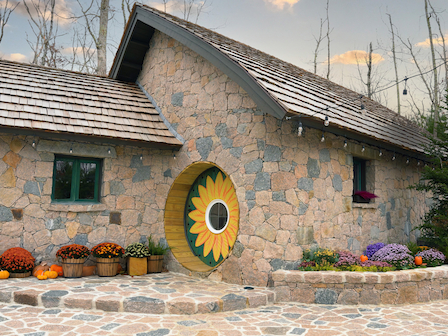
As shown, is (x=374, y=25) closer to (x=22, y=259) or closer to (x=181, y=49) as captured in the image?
(x=181, y=49)

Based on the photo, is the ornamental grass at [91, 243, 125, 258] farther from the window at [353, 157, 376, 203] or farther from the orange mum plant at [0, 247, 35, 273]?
the window at [353, 157, 376, 203]

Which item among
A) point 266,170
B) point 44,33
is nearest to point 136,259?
point 266,170

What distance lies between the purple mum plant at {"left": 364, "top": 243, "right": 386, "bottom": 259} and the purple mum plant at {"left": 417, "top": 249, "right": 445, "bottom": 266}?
754mm

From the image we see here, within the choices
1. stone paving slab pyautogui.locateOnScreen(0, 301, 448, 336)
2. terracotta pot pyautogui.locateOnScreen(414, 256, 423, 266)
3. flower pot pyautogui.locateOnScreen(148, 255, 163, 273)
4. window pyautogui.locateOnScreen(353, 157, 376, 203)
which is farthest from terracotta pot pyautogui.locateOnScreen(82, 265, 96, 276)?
terracotta pot pyautogui.locateOnScreen(414, 256, 423, 266)

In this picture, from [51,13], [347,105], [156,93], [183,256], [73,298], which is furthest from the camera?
[51,13]

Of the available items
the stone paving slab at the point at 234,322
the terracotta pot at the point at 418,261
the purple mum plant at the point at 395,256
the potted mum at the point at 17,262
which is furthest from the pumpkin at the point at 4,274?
the terracotta pot at the point at 418,261

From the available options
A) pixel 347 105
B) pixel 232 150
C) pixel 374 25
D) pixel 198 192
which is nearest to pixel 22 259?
pixel 198 192

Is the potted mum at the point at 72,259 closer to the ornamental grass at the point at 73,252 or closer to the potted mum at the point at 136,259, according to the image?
the ornamental grass at the point at 73,252

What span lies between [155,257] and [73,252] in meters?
1.58

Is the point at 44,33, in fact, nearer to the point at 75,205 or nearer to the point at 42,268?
the point at 75,205

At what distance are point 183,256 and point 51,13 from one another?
1608 centimetres

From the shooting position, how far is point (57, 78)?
331 inches

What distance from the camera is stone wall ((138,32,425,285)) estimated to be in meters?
6.17

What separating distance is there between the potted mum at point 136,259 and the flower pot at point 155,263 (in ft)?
0.50
